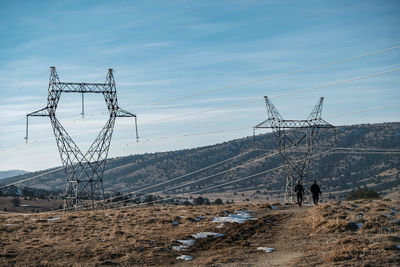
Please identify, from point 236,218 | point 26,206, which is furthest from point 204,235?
point 26,206

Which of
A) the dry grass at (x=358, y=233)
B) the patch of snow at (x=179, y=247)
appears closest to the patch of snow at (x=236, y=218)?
the dry grass at (x=358, y=233)

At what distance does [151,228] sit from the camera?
26.5 m

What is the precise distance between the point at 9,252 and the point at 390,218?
64.9 feet

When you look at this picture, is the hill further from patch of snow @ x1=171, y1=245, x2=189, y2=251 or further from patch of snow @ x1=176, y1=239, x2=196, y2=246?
patch of snow @ x1=171, y1=245, x2=189, y2=251

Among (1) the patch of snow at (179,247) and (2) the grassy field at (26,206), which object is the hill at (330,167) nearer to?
(2) the grassy field at (26,206)

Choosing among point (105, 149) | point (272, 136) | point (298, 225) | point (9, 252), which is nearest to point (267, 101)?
point (105, 149)

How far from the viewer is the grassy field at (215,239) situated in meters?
19.0

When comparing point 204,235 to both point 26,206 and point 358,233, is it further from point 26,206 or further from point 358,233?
point 26,206

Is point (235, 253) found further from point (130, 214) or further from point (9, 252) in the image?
point (130, 214)

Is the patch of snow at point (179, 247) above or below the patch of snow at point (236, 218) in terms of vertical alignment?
below

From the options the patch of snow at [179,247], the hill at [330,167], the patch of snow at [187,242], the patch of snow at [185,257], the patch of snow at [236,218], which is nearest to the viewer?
the patch of snow at [185,257]

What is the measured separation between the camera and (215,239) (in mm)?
23312

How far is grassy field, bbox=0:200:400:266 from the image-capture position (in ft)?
62.5

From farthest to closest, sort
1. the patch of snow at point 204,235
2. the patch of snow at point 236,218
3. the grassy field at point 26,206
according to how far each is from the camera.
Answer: the grassy field at point 26,206 < the patch of snow at point 236,218 < the patch of snow at point 204,235
